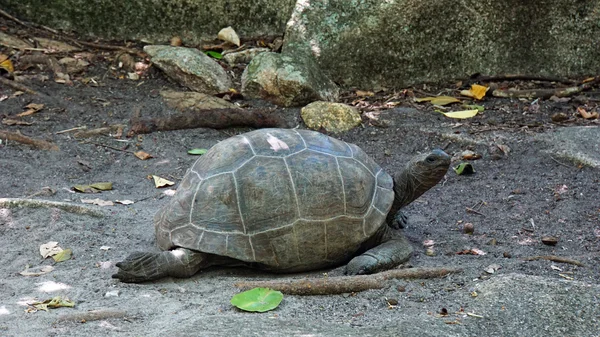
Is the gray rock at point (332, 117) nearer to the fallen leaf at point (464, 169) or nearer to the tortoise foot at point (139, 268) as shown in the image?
the fallen leaf at point (464, 169)

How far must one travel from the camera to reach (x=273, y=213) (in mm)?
4211

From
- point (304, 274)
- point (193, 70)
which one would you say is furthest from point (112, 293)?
point (193, 70)

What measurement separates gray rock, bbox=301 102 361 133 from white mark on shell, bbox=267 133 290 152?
2589 millimetres

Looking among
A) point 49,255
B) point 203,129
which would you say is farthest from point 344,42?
point 49,255

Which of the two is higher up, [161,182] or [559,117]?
[559,117]

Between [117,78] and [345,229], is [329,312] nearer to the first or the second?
[345,229]

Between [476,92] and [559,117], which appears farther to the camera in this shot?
[476,92]

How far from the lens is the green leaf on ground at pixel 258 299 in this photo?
12.0ft

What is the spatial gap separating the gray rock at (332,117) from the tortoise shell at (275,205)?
2.53 metres

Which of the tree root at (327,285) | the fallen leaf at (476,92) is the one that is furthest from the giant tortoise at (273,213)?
the fallen leaf at (476,92)

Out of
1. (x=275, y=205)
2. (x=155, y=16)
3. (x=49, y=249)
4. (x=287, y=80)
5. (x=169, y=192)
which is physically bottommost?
(x=169, y=192)

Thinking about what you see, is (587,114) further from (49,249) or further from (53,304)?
(53,304)

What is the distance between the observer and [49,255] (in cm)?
457

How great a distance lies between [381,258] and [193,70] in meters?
3.96
